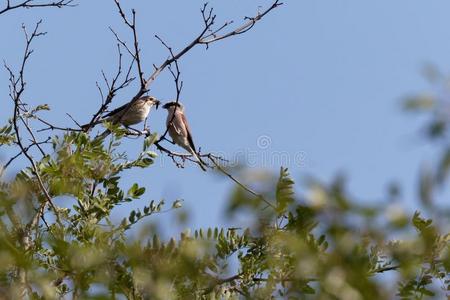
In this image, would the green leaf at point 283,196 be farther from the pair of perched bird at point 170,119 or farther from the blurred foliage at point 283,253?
the pair of perched bird at point 170,119

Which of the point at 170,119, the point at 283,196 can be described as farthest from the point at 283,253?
the point at 170,119

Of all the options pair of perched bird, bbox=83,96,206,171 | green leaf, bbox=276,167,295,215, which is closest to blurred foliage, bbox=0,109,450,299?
green leaf, bbox=276,167,295,215

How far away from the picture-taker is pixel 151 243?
5.93ft

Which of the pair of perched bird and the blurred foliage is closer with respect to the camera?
the blurred foliage

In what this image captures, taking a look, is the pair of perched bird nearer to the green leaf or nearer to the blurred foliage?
the blurred foliage

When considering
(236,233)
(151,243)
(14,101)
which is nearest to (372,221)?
(151,243)

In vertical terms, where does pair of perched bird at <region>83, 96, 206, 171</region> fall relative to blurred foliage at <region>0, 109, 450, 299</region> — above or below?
above

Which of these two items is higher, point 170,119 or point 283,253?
point 170,119

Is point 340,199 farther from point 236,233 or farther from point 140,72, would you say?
point 140,72

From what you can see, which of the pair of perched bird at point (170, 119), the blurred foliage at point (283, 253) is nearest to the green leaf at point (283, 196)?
the blurred foliage at point (283, 253)

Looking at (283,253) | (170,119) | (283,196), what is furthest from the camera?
(170,119)

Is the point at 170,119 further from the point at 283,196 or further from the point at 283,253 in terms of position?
the point at 283,196

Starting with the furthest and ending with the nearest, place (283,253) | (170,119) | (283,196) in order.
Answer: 1. (170,119)
2. (283,253)
3. (283,196)

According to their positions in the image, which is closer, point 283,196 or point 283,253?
point 283,196
